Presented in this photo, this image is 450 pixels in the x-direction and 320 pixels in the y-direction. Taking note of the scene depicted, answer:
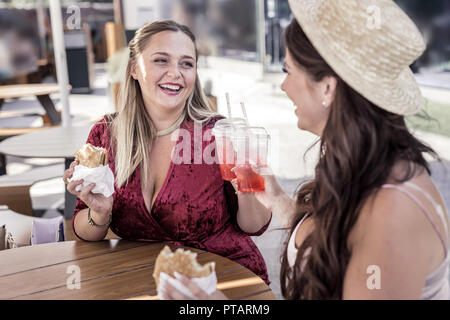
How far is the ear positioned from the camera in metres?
1.21

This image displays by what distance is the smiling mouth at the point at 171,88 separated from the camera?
6.86 feet

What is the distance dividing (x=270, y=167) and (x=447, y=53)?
7.92 meters

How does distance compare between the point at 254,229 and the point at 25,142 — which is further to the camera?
the point at 25,142

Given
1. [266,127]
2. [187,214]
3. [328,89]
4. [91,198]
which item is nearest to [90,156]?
[91,198]

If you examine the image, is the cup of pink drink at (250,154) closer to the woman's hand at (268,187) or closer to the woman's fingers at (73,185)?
the woman's hand at (268,187)

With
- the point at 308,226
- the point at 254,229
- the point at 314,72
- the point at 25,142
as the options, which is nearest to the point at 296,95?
the point at 314,72

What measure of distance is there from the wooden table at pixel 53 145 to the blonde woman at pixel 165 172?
4.53ft

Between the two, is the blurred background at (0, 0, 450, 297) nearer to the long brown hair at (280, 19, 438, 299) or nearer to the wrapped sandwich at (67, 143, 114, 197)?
the wrapped sandwich at (67, 143, 114, 197)

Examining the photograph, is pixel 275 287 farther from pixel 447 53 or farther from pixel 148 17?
pixel 447 53

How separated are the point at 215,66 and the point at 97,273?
35.6ft

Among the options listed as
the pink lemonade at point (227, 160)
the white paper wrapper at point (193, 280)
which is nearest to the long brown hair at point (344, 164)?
the white paper wrapper at point (193, 280)

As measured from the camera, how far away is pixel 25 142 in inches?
151

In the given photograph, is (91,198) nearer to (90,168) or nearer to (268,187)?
(90,168)

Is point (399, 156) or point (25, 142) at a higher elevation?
point (399, 156)
